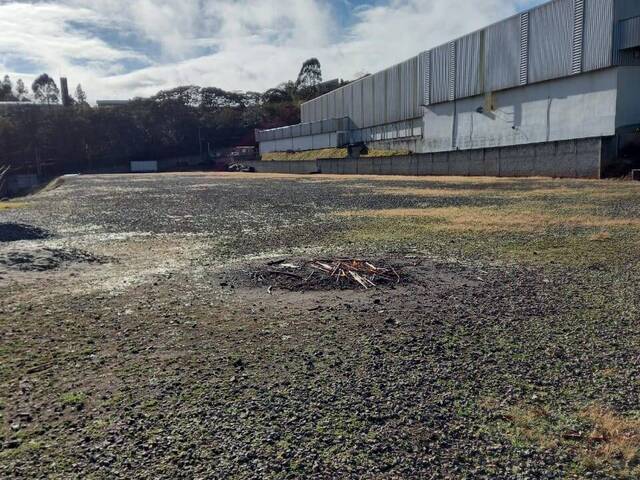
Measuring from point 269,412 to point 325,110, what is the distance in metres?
67.0

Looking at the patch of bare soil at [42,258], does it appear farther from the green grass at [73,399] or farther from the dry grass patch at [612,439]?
the dry grass patch at [612,439]

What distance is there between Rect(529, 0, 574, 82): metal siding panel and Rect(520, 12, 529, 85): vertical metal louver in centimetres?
26

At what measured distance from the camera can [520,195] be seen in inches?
627

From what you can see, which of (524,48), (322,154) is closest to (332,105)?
(322,154)

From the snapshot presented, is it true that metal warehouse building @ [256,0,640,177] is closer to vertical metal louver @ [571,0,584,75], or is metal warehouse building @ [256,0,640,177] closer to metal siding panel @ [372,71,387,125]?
vertical metal louver @ [571,0,584,75]

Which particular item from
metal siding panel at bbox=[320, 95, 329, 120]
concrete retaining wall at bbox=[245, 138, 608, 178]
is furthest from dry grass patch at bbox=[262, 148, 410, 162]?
concrete retaining wall at bbox=[245, 138, 608, 178]

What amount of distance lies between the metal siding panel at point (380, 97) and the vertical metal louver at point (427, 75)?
Answer: 8191mm

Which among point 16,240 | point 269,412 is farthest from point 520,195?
point 269,412

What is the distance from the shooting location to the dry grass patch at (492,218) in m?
9.49

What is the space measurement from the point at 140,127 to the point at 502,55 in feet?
240

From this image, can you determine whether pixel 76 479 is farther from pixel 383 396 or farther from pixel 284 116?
pixel 284 116

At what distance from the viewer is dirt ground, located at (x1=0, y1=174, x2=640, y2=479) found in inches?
95.2

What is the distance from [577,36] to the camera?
25719mm

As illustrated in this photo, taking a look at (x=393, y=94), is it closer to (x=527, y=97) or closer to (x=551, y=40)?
(x=527, y=97)
